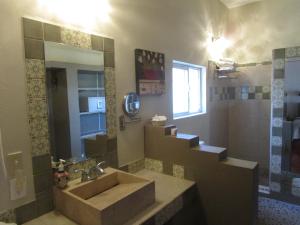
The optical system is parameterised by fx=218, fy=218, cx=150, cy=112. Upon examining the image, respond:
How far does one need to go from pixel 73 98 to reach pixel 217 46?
7.50 feet

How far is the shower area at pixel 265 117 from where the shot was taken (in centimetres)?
246

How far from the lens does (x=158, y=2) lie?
1958 mm

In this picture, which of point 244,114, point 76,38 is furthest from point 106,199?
point 244,114

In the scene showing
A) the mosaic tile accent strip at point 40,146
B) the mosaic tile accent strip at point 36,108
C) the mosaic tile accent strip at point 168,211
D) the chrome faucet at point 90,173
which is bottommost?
the mosaic tile accent strip at point 168,211

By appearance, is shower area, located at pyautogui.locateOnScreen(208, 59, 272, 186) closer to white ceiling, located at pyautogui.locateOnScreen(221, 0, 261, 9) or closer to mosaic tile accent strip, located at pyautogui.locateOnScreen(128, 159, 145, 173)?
white ceiling, located at pyautogui.locateOnScreen(221, 0, 261, 9)

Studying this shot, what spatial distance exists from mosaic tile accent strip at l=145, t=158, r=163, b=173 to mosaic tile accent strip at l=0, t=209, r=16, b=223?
1058mm

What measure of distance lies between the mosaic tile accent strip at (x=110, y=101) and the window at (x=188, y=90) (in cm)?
96

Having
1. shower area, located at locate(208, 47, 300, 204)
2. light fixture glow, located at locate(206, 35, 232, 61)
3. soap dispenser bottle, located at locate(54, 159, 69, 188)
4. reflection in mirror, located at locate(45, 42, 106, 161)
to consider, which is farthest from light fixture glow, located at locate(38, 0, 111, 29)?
shower area, located at locate(208, 47, 300, 204)

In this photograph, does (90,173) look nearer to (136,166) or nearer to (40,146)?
(40,146)

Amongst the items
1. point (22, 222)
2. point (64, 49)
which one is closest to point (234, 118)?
point (64, 49)

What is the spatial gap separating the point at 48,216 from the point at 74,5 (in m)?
1.25

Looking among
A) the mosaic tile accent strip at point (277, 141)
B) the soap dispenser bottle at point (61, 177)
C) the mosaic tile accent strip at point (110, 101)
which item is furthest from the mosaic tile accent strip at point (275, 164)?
the soap dispenser bottle at point (61, 177)

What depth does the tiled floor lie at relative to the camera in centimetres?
216

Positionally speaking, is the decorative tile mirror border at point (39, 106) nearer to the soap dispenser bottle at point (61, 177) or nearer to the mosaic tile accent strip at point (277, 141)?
the soap dispenser bottle at point (61, 177)
